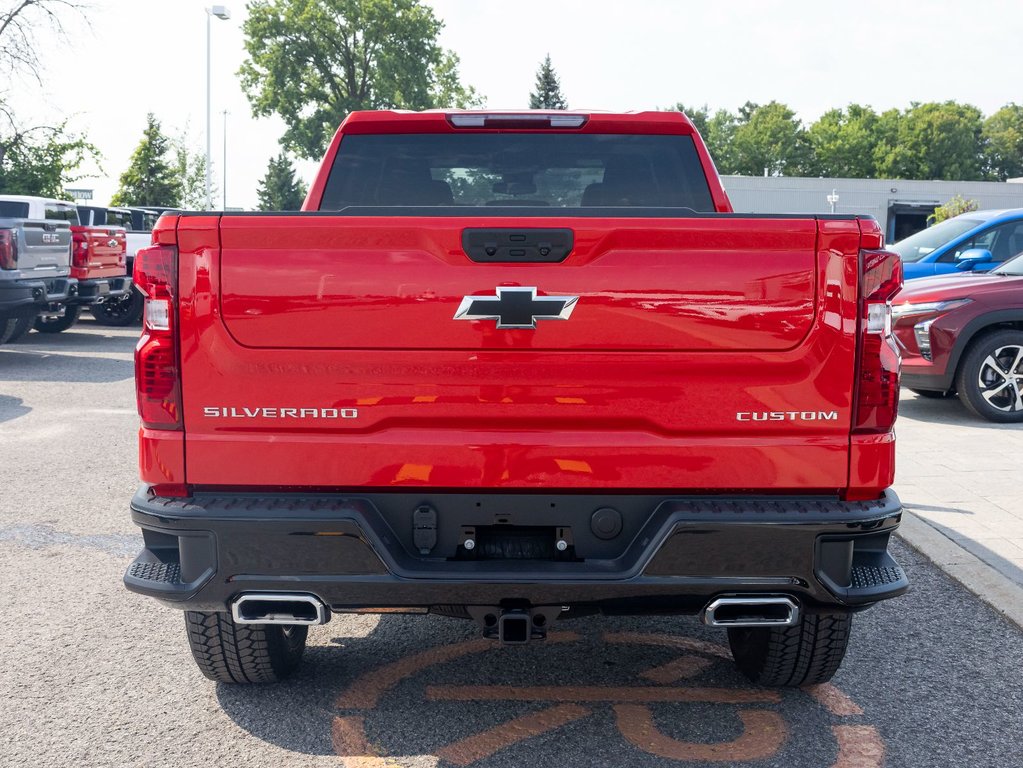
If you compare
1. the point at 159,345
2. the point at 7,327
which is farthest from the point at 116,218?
the point at 159,345

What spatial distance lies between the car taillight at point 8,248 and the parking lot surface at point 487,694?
30.3ft

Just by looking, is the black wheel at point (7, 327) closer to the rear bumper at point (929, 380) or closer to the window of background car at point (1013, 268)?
the rear bumper at point (929, 380)

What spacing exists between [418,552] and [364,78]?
64691 mm

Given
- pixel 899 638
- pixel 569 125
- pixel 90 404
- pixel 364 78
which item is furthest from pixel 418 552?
pixel 364 78

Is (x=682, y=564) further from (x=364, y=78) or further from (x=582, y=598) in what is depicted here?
(x=364, y=78)

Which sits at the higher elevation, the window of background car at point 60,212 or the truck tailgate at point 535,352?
the window of background car at point 60,212

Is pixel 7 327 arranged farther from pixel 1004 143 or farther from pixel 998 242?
pixel 1004 143

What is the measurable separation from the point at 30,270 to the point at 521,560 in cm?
1278

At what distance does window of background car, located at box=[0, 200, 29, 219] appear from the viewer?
1609 cm

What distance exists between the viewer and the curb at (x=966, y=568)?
4965mm

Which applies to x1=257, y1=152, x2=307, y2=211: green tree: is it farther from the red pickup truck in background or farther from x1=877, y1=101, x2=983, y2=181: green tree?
x1=877, y1=101, x2=983, y2=181: green tree

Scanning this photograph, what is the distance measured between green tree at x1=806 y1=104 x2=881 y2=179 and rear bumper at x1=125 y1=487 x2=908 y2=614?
417ft

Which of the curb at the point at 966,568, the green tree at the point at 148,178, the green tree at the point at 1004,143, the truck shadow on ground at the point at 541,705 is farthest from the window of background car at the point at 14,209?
the green tree at the point at 1004,143

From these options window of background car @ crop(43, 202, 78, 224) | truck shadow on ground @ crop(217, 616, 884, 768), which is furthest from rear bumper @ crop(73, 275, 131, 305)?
truck shadow on ground @ crop(217, 616, 884, 768)
